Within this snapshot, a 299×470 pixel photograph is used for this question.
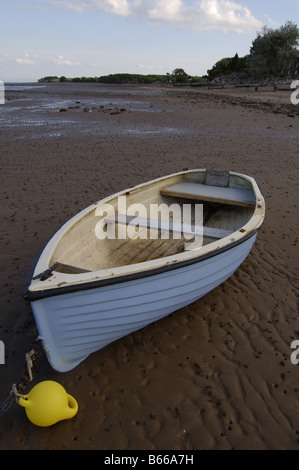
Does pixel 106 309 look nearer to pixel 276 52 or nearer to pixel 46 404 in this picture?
pixel 46 404

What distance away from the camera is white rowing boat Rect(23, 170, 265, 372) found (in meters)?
3.03

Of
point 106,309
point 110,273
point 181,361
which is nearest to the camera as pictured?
A: point 110,273

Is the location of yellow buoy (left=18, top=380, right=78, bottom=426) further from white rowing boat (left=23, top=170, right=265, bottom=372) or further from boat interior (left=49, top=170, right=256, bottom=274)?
boat interior (left=49, top=170, right=256, bottom=274)

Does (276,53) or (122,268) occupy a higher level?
(276,53)

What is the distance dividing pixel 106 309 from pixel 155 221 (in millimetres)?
2287

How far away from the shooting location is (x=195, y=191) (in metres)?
6.70

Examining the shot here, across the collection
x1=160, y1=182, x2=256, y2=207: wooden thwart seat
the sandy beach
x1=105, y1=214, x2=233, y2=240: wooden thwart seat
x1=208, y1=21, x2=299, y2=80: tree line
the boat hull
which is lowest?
the sandy beach

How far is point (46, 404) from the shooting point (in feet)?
9.61

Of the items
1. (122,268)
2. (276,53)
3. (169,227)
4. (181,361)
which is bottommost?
(181,361)

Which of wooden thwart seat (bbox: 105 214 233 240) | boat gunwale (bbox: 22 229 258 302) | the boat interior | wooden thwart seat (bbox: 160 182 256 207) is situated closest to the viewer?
boat gunwale (bbox: 22 229 258 302)

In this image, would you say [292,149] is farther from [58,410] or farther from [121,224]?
[58,410]

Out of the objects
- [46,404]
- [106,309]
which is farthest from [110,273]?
[46,404]

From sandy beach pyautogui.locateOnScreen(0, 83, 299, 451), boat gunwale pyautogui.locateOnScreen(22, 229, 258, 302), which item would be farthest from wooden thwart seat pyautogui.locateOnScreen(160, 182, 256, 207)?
boat gunwale pyautogui.locateOnScreen(22, 229, 258, 302)

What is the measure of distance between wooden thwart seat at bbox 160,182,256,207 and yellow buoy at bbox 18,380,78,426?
433 centimetres
